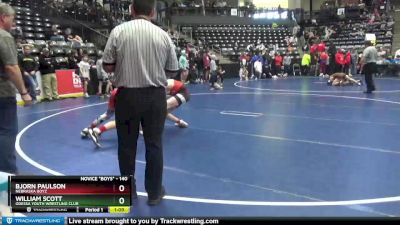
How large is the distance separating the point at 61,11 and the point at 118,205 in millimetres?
19392

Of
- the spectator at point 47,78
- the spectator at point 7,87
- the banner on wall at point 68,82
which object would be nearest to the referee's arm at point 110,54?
the spectator at point 7,87

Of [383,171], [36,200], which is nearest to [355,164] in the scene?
[383,171]

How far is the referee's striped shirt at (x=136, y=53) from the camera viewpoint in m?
3.46

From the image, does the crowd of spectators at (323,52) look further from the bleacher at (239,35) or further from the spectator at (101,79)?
the spectator at (101,79)

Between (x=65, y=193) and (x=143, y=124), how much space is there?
5.39 ft

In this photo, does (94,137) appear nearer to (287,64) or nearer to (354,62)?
(287,64)

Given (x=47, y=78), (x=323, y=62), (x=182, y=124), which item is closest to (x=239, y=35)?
(x=323, y=62)

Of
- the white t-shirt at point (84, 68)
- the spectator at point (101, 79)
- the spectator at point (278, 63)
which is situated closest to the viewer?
the white t-shirt at point (84, 68)

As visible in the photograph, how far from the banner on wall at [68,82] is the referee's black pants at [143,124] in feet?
36.7

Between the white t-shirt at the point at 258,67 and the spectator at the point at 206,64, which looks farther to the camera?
the white t-shirt at the point at 258,67

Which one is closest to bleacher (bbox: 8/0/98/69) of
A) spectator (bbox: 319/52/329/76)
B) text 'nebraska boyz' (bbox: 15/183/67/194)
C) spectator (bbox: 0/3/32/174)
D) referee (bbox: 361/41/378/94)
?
referee (bbox: 361/41/378/94)

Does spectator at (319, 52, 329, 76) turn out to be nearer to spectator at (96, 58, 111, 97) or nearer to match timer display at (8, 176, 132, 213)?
spectator at (96, 58, 111, 97)

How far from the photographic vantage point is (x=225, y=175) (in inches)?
182

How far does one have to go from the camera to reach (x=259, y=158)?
209 inches
